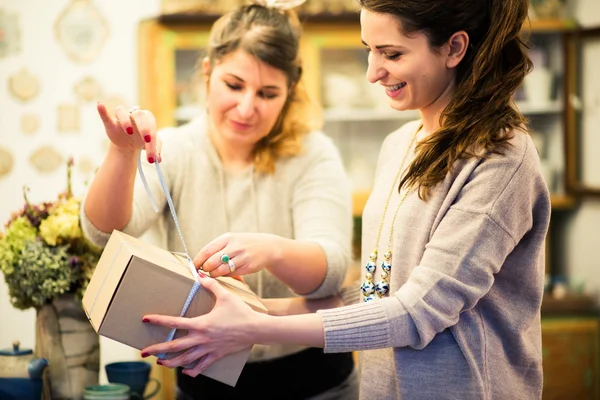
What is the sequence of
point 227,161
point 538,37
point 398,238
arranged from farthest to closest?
point 538,37, point 227,161, point 398,238

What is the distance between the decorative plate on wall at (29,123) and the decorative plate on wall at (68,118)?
0.11 metres

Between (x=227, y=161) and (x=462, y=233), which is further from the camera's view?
(x=227, y=161)

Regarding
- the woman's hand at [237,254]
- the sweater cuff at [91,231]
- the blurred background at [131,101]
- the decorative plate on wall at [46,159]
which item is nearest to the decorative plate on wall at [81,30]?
the blurred background at [131,101]

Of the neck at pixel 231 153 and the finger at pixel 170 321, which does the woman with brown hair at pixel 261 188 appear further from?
the finger at pixel 170 321

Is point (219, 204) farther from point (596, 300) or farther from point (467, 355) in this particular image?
point (596, 300)

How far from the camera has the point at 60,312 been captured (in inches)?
66.4

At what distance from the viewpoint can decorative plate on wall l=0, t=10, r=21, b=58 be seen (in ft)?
12.1

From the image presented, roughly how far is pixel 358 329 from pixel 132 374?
2.28 feet

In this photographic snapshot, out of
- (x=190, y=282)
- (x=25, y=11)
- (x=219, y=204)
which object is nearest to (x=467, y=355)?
(x=190, y=282)

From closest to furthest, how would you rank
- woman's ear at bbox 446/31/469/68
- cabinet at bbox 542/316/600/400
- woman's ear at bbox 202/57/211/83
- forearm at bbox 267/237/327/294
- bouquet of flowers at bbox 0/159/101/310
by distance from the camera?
woman's ear at bbox 446/31/469/68 < forearm at bbox 267/237/327/294 < bouquet of flowers at bbox 0/159/101/310 < woman's ear at bbox 202/57/211/83 < cabinet at bbox 542/316/600/400

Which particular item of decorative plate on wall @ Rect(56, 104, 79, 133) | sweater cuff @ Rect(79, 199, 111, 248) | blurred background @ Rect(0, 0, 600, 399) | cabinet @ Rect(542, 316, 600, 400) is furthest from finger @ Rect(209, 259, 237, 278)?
decorative plate on wall @ Rect(56, 104, 79, 133)

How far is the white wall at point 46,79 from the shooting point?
3723 millimetres

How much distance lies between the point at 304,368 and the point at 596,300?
239cm

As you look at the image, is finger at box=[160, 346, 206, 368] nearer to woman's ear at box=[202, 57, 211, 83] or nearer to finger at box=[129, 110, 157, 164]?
finger at box=[129, 110, 157, 164]
